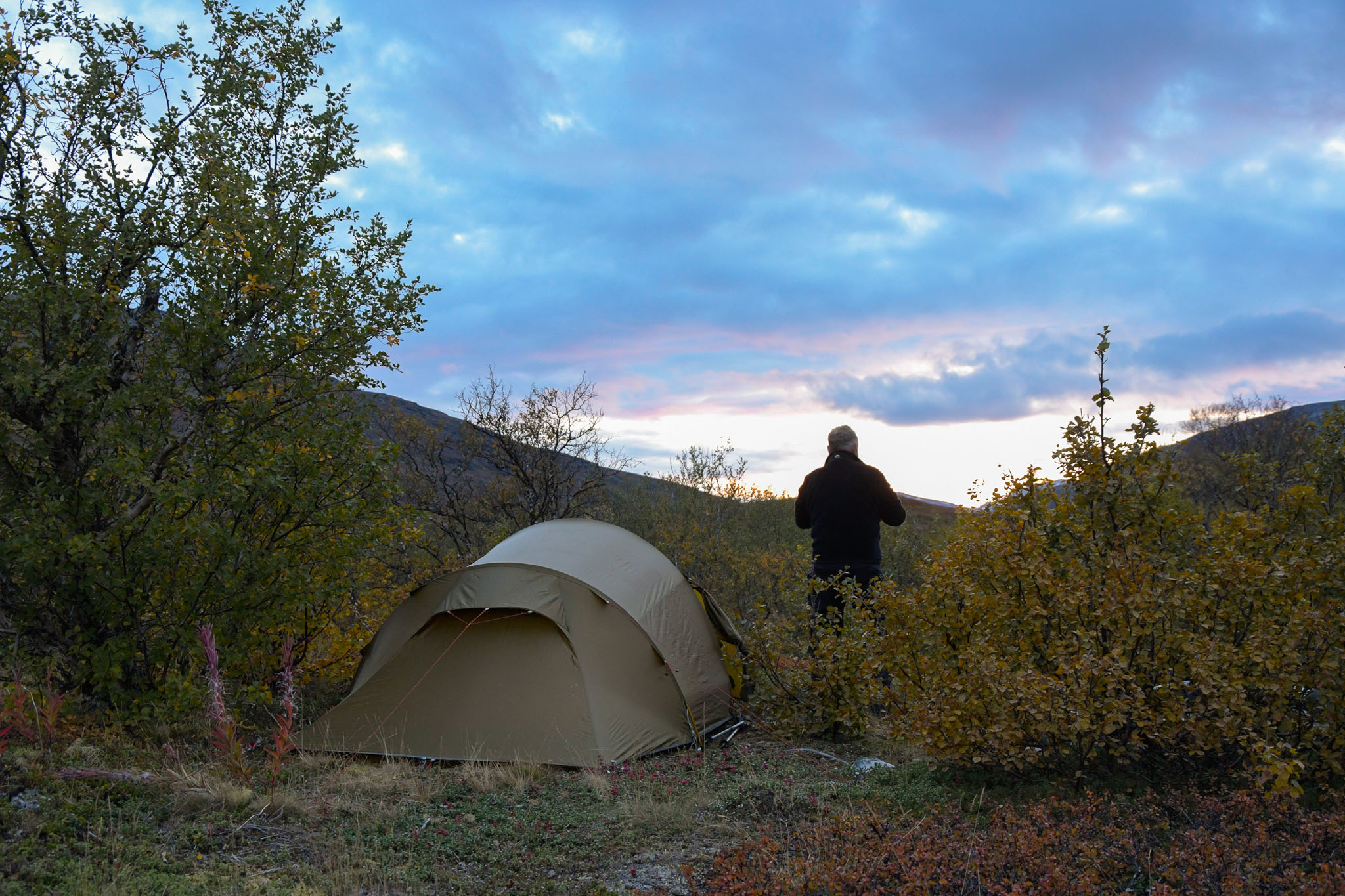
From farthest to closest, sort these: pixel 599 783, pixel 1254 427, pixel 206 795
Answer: pixel 1254 427, pixel 599 783, pixel 206 795

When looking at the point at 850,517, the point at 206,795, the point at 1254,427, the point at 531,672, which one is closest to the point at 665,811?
the point at 531,672

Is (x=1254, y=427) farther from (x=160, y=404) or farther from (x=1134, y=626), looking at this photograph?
(x=160, y=404)

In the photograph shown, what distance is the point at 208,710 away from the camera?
6.52 m

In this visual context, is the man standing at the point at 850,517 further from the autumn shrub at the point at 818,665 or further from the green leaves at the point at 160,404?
the green leaves at the point at 160,404

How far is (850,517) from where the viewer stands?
23.8 ft

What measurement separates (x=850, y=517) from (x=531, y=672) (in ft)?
9.45

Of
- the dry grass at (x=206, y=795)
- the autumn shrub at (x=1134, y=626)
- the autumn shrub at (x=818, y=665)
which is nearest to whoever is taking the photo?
the autumn shrub at (x=1134, y=626)

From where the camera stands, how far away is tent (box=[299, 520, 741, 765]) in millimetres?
6211

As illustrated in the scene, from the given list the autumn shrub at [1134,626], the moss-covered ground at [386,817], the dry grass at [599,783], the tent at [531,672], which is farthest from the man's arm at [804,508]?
the dry grass at [599,783]

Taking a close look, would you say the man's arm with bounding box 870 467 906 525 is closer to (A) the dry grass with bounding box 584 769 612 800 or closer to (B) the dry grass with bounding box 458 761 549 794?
(A) the dry grass with bounding box 584 769 612 800

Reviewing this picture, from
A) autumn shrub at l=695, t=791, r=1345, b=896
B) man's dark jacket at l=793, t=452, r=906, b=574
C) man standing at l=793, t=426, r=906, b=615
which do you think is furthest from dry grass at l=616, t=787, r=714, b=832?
man's dark jacket at l=793, t=452, r=906, b=574

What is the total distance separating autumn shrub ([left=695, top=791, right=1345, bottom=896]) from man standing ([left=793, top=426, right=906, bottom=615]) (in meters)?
2.95

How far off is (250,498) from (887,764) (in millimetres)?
5103

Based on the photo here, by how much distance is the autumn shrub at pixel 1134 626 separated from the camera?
4.37m
